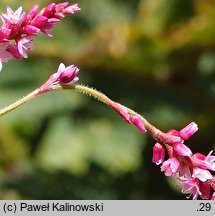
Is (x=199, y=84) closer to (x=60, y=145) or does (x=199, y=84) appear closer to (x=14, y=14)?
(x=60, y=145)

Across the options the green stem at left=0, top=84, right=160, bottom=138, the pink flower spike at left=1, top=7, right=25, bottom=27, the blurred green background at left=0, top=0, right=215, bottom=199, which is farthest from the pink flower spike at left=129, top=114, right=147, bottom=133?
the blurred green background at left=0, top=0, right=215, bottom=199

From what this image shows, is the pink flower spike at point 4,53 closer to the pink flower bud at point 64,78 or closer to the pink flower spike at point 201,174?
the pink flower bud at point 64,78

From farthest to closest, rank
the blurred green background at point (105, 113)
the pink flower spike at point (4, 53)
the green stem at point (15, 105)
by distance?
the blurred green background at point (105, 113) → the pink flower spike at point (4, 53) → the green stem at point (15, 105)

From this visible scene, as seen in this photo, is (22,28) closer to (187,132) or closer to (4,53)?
(4,53)

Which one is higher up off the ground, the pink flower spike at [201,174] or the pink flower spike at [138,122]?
the pink flower spike at [138,122]

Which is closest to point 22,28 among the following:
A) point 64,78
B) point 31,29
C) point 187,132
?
point 31,29

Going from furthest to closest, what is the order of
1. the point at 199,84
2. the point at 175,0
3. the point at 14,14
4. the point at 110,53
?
the point at 175,0 < the point at 199,84 < the point at 110,53 < the point at 14,14

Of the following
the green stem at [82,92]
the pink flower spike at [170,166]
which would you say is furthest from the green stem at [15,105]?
the pink flower spike at [170,166]

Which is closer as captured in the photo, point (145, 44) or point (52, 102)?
point (145, 44)

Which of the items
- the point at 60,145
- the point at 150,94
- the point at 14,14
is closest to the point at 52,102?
the point at 60,145
